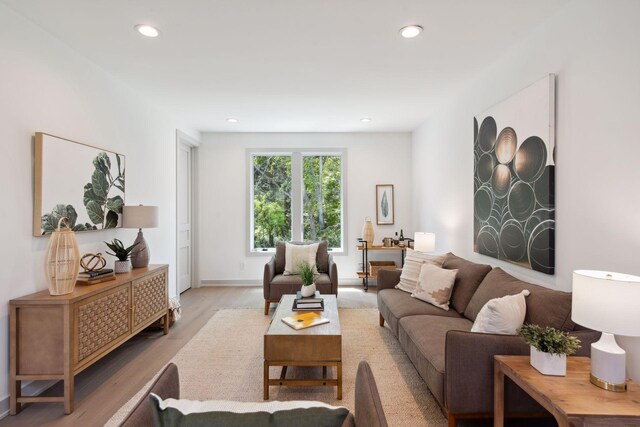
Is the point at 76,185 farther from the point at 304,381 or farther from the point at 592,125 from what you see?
the point at 592,125

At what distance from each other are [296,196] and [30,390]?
394cm

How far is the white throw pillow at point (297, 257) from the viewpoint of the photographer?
426 cm

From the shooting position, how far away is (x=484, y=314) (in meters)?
1.96

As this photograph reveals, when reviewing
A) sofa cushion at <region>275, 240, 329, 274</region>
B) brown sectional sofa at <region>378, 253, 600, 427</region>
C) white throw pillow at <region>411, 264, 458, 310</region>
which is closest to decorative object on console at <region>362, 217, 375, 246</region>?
sofa cushion at <region>275, 240, 329, 274</region>

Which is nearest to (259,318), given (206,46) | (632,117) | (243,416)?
(206,46)

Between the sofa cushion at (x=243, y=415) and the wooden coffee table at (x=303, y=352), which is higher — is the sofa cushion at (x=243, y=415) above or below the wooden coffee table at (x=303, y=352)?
above

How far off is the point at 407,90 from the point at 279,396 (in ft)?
10.5

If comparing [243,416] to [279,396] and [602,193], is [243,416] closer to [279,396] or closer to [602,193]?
[279,396]

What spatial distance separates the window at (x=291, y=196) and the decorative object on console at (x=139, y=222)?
2.34 m

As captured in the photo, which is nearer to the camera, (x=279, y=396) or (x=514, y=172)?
(x=279, y=396)

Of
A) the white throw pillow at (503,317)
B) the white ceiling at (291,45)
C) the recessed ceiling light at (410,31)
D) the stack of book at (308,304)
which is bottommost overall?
the stack of book at (308,304)

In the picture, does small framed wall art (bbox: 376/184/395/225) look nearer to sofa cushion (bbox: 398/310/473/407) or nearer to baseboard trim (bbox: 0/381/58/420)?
sofa cushion (bbox: 398/310/473/407)

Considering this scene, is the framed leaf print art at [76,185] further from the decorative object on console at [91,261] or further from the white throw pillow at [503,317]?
the white throw pillow at [503,317]

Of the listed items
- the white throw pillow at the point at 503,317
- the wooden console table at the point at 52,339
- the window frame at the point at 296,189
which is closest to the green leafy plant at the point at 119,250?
the wooden console table at the point at 52,339
